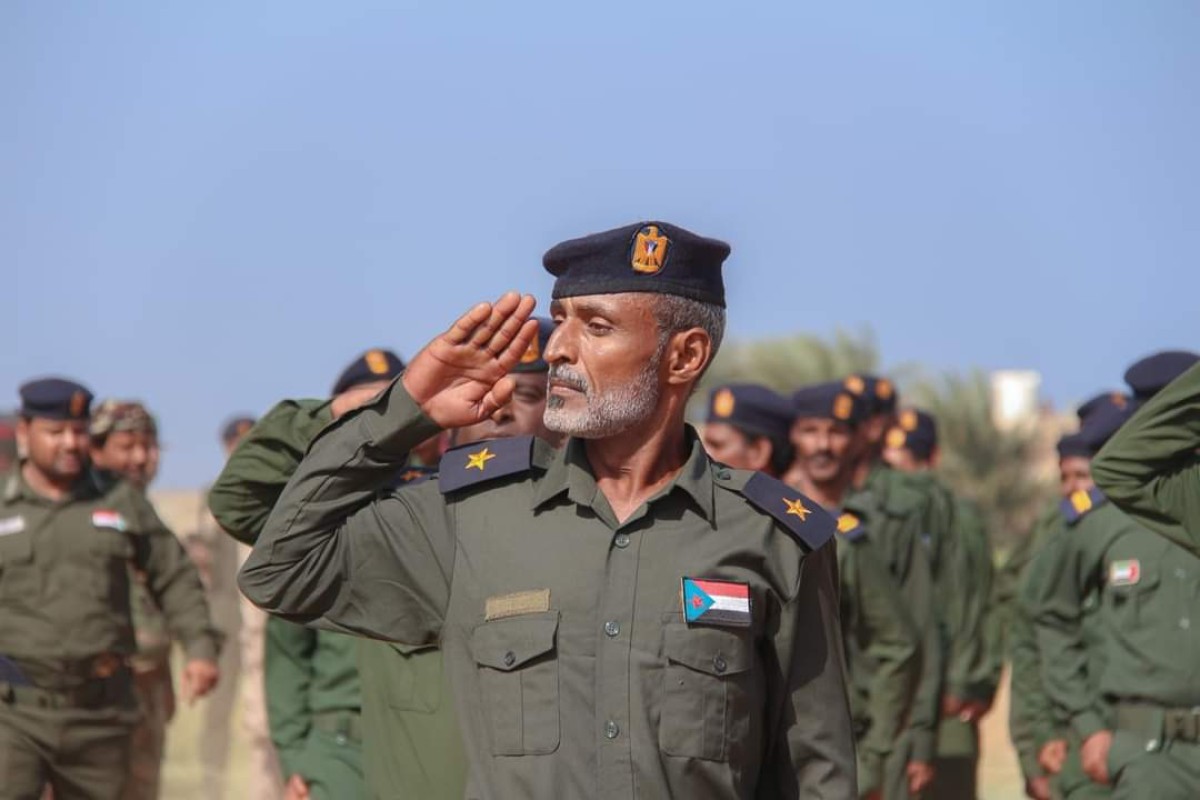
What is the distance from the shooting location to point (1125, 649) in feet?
28.6

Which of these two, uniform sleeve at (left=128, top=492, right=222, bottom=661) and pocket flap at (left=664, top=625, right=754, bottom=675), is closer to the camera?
pocket flap at (left=664, top=625, right=754, bottom=675)

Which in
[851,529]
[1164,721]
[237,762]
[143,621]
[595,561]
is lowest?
[237,762]

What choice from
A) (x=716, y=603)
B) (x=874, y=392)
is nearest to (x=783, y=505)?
(x=716, y=603)

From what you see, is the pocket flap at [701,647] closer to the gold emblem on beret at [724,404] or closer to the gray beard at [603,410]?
the gray beard at [603,410]

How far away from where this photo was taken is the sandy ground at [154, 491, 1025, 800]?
18094mm

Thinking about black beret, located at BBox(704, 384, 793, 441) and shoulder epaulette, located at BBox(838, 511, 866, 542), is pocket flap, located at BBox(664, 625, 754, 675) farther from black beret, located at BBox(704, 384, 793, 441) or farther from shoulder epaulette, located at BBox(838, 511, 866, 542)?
black beret, located at BBox(704, 384, 793, 441)

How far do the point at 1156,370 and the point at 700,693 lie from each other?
450 cm

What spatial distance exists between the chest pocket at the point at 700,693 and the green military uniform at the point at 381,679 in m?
1.55

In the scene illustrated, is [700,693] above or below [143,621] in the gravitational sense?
above

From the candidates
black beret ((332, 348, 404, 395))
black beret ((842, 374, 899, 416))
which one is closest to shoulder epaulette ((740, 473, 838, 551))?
black beret ((332, 348, 404, 395))

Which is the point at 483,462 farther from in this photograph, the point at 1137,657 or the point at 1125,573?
the point at 1125,573

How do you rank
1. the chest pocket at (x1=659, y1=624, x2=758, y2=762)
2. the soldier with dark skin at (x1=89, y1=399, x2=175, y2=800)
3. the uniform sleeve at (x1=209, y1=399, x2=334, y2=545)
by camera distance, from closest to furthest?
the chest pocket at (x1=659, y1=624, x2=758, y2=762) < the uniform sleeve at (x1=209, y1=399, x2=334, y2=545) < the soldier with dark skin at (x1=89, y1=399, x2=175, y2=800)

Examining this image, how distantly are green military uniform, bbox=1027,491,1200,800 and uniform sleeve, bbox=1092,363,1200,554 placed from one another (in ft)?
6.24

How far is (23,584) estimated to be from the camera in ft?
34.8
